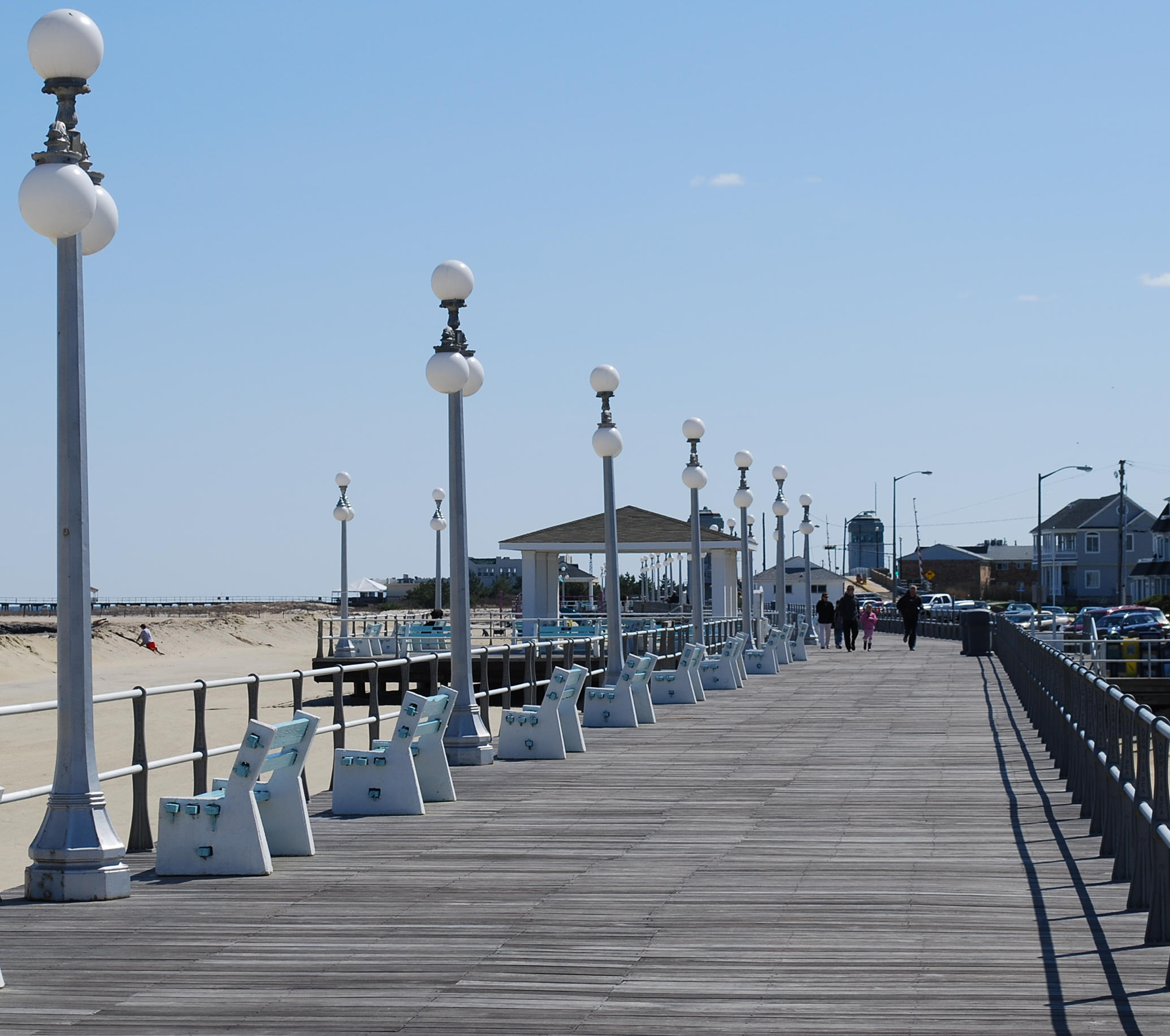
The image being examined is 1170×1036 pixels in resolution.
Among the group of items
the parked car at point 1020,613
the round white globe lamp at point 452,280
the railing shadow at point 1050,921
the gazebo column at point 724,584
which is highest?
the round white globe lamp at point 452,280

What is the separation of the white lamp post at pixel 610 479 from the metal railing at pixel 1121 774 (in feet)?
20.3

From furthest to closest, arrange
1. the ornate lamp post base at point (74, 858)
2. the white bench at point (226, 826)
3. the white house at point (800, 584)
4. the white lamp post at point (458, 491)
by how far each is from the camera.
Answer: the white house at point (800, 584) < the white lamp post at point (458, 491) < the white bench at point (226, 826) < the ornate lamp post base at point (74, 858)

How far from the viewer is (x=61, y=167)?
27.4ft

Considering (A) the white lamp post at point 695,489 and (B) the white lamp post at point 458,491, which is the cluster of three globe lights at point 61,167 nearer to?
(B) the white lamp post at point 458,491

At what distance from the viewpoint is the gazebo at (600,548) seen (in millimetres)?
46312

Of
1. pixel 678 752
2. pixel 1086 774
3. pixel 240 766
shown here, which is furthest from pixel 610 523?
pixel 240 766

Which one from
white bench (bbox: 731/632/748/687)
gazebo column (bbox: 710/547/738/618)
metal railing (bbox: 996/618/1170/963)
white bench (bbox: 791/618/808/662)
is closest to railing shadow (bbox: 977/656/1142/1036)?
metal railing (bbox: 996/618/1170/963)

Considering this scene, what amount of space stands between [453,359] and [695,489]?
1372cm

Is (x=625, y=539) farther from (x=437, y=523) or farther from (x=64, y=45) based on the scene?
(x=64, y=45)

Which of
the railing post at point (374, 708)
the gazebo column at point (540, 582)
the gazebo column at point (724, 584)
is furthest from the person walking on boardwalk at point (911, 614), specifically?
the railing post at point (374, 708)

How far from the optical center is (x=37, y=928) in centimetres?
756

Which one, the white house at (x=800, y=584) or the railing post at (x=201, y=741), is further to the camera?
the white house at (x=800, y=584)

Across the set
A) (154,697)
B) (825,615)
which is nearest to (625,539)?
(825,615)

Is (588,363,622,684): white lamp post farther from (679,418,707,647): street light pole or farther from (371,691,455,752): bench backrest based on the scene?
(371,691,455,752): bench backrest
